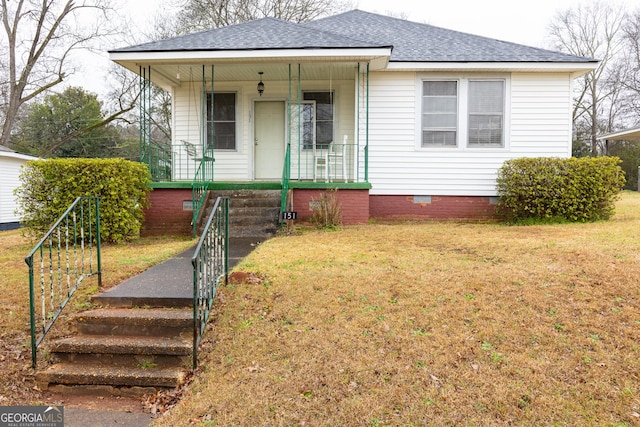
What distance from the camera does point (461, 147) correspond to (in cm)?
1089

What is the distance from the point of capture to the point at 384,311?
175 inches

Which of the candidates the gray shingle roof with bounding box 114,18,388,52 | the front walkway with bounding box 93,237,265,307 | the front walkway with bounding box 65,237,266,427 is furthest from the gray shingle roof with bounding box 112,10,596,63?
the front walkway with bounding box 93,237,265,307

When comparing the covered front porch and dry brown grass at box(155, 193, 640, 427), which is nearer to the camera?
dry brown grass at box(155, 193, 640, 427)

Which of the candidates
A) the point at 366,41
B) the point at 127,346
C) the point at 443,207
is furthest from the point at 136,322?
the point at 443,207

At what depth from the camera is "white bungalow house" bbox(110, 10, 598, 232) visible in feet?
32.5

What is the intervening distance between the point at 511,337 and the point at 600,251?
3250mm

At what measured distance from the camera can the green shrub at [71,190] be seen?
8.09 metres

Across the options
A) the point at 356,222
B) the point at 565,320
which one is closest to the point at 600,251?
the point at 565,320

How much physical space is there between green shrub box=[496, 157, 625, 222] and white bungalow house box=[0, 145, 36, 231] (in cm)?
1756

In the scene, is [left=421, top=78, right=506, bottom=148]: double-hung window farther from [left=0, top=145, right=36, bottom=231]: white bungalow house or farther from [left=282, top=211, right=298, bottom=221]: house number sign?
[left=0, top=145, right=36, bottom=231]: white bungalow house

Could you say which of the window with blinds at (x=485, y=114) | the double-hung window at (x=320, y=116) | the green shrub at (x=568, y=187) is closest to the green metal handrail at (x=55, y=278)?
the double-hung window at (x=320, y=116)

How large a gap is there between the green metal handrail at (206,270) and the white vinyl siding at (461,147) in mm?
6413

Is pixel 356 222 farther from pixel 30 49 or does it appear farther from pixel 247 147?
pixel 30 49

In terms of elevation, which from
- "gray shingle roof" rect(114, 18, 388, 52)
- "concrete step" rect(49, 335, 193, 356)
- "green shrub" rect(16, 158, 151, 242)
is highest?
"gray shingle roof" rect(114, 18, 388, 52)
